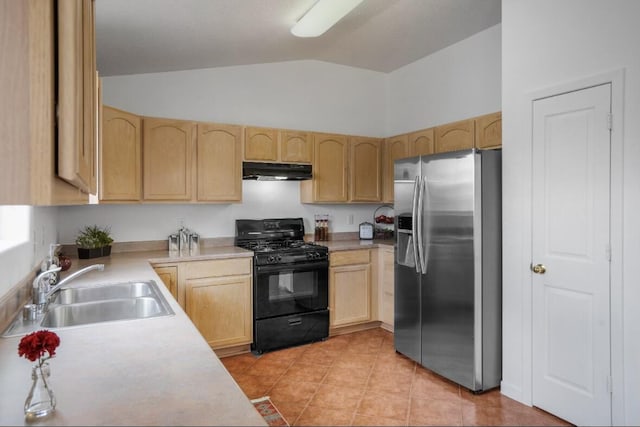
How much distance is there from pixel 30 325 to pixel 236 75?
3.21 meters

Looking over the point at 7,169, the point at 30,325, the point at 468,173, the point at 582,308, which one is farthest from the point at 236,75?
the point at 7,169

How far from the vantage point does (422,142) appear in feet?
13.8

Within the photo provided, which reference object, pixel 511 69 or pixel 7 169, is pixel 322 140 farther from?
pixel 7 169

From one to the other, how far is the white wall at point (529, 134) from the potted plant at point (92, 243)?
3.19 m

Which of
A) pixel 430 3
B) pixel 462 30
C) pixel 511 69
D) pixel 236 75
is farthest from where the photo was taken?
pixel 236 75

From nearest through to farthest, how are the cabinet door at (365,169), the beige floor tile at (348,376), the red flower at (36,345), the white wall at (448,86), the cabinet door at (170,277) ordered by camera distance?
the red flower at (36,345) → the beige floor tile at (348,376) → the cabinet door at (170,277) → the white wall at (448,86) → the cabinet door at (365,169)

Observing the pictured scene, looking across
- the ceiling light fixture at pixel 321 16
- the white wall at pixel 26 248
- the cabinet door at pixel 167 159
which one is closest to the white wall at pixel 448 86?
the ceiling light fixture at pixel 321 16

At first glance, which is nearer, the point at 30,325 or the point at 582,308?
the point at 30,325

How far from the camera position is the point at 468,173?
290cm

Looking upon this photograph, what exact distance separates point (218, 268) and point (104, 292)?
1301mm

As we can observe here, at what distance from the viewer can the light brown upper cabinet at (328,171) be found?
4.36m

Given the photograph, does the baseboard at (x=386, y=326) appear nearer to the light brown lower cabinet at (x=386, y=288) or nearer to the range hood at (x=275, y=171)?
the light brown lower cabinet at (x=386, y=288)

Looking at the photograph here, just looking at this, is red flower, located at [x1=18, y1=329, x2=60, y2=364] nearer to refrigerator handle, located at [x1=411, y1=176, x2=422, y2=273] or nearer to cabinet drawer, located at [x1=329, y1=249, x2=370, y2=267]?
refrigerator handle, located at [x1=411, y1=176, x2=422, y2=273]

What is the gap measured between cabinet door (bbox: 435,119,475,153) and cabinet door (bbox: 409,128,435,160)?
0.07 meters
